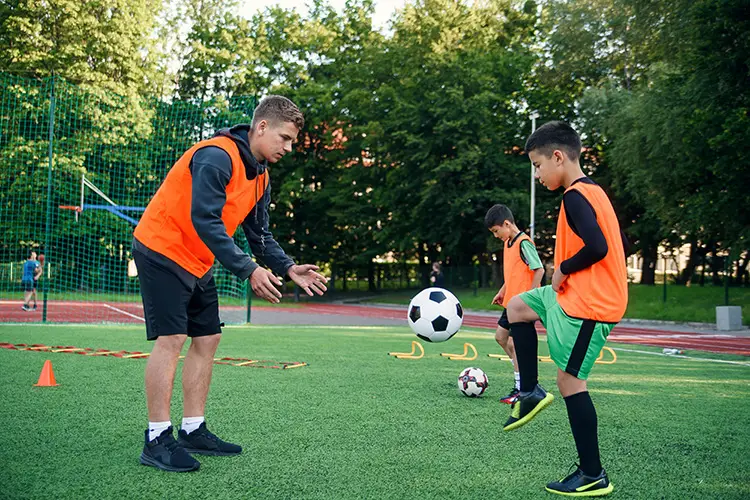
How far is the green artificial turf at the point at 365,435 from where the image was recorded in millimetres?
3277

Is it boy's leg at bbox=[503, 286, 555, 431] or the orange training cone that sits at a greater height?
boy's leg at bbox=[503, 286, 555, 431]

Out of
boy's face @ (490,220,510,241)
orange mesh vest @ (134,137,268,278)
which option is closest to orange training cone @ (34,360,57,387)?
orange mesh vest @ (134,137,268,278)

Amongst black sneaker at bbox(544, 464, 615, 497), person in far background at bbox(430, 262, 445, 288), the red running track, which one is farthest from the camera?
person in far background at bbox(430, 262, 445, 288)

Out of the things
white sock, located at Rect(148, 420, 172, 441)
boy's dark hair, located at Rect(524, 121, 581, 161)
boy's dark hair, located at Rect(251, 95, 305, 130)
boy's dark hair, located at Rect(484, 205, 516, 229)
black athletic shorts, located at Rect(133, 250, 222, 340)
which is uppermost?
boy's dark hair, located at Rect(251, 95, 305, 130)

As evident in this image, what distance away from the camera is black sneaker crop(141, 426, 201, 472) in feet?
11.4

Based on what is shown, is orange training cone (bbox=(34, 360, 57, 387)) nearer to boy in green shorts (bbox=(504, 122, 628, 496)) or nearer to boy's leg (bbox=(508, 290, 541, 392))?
boy's leg (bbox=(508, 290, 541, 392))

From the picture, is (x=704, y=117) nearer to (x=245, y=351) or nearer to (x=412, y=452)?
(x=245, y=351)

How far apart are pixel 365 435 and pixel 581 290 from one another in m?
1.83

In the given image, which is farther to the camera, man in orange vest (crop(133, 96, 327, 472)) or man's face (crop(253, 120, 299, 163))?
man's face (crop(253, 120, 299, 163))

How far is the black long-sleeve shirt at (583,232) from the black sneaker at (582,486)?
3.32 feet

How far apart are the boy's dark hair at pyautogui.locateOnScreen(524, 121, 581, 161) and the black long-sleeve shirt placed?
0.28 metres

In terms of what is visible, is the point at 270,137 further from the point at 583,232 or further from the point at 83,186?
the point at 83,186

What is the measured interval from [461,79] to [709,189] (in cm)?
1375

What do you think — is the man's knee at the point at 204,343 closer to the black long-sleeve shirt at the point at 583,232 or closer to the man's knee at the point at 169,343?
the man's knee at the point at 169,343
